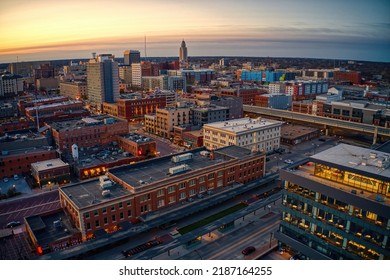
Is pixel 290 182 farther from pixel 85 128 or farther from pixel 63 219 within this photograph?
pixel 85 128

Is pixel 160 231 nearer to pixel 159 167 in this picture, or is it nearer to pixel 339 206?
pixel 159 167

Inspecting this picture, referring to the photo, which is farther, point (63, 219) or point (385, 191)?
point (63, 219)

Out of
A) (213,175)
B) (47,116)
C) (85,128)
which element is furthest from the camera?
(47,116)

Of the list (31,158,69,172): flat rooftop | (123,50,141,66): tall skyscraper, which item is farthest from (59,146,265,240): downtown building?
(123,50,141,66): tall skyscraper

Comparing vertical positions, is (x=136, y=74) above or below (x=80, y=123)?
above

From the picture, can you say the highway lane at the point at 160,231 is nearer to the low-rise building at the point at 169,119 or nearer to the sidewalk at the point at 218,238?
the sidewalk at the point at 218,238

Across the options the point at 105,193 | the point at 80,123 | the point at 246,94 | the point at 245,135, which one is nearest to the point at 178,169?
the point at 105,193

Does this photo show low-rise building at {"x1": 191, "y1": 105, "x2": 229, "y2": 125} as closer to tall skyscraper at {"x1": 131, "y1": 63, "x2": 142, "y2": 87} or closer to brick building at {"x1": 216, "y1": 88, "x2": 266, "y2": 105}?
brick building at {"x1": 216, "y1": 88, "x2": 266, "y2": 105}

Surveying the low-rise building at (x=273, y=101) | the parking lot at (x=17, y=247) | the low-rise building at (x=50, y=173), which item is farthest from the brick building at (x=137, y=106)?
the parking lot at (x=17, y=247)
